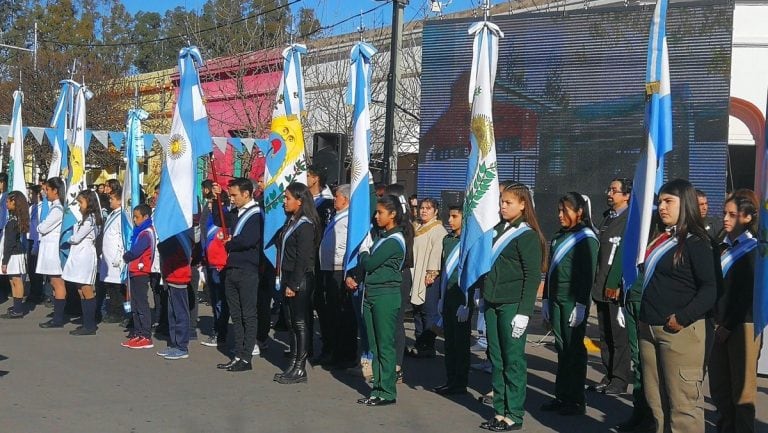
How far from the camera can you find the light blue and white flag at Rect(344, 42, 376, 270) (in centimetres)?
889

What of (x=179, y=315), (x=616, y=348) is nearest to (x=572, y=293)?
(x=616, y=348)

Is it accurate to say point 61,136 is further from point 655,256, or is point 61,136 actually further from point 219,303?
point 655,256

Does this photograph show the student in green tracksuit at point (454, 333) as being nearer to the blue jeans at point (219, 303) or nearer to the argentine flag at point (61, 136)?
the blue jeans at point (219, 303)

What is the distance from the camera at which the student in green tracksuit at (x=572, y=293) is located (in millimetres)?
7895

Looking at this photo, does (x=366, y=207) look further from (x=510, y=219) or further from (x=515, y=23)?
(x=515, y=23)

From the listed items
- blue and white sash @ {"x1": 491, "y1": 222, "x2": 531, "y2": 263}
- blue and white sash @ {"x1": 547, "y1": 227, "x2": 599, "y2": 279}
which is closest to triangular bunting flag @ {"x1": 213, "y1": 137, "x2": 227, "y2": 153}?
blue and white sash @ {"x1": 547, "y1": 227, "x2": 599, "y2": 279}

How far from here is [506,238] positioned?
761 cm

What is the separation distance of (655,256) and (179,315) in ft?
19.3

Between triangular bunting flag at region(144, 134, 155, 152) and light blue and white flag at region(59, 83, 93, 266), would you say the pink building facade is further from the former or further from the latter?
light blue and white flag at region(59, 83, 93, 266)

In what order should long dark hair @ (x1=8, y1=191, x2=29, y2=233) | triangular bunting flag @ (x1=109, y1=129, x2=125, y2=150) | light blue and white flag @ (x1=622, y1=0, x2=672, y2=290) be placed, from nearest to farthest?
light blue and white flag @ (x1=622, y1=0, x2=672, y2=290) → long dark hair @ (x1=8, y1=191, x2=29, y2=233) → triangular bunting flag @ (x1=109, y1=129, x2=125, y2=150)

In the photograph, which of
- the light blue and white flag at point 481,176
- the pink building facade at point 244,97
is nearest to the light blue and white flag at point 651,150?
the light blue and white flag at point 481,176

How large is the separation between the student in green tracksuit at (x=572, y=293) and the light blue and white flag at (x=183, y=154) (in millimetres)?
4353

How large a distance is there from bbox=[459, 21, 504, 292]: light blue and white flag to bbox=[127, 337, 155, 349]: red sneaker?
4.69 meters

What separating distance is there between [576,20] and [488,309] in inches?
293
